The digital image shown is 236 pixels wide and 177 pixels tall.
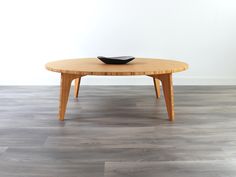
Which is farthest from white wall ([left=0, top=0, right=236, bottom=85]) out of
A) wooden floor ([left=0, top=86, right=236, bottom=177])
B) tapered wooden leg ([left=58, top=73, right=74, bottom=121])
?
tapered wooden leg ([left=58, top=73, right=74, bottom=121])

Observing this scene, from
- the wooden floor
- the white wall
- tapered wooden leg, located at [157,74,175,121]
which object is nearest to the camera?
the wooden floor

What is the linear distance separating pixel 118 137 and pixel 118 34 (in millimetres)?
1599

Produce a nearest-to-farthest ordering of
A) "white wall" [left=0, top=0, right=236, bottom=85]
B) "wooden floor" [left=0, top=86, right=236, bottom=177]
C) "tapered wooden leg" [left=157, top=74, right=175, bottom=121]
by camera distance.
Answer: "wooden floor" [left=0, top=86, right=236, bottom=177] → "tapered wooden leg" [left=157, top=74, right=175, bottom=121] → "white wall" [left=0, top=0, right=236, bottom=85]

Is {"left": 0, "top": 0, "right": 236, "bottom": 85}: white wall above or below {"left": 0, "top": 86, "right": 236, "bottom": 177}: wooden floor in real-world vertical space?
above

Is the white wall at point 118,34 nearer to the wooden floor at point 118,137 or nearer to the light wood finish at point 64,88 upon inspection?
the wooden floor at point 118,137

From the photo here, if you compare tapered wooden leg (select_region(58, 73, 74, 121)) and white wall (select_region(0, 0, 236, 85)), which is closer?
tapered wooden leg (select_region(58, 73, 74, 121))

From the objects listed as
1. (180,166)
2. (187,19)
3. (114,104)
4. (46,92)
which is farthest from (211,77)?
(180,166)

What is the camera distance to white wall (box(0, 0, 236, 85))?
291 centimetres

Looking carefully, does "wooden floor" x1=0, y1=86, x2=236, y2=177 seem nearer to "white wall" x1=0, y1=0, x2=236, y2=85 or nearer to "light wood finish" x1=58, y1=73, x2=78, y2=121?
"light wood finish" x1=58, y1=73, x2=78, y2=121

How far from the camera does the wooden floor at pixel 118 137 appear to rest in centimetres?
123

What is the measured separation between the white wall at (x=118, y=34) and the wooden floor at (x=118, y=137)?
51cm

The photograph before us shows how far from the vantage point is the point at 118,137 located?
5.20ft

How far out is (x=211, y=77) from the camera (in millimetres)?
3029

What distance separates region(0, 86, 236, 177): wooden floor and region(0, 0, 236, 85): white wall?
0.51 m
